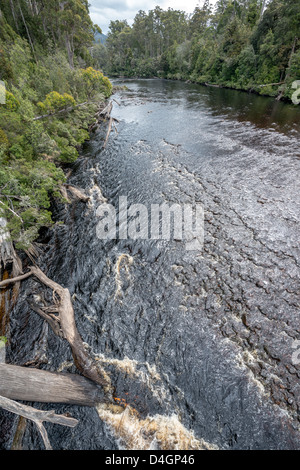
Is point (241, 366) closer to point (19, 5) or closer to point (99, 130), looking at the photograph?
point (99, 130)

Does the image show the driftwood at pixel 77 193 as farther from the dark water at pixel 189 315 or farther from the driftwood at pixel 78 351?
the driftwood at pixel 78 351

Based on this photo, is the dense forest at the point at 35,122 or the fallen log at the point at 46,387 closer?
the fallen log at the point at 46,387

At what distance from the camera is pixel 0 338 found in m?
6.18

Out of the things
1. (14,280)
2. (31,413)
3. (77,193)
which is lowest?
(31,413)

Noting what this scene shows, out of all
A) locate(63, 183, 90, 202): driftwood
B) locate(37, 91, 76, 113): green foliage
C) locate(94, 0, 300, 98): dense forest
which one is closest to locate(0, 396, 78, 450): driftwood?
locate(63, 183, 90, 202): driftwood

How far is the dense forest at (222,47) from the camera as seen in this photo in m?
32.0

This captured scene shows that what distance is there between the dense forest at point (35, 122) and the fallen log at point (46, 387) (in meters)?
4.83

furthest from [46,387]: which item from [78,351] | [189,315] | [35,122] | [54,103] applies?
[54,103]

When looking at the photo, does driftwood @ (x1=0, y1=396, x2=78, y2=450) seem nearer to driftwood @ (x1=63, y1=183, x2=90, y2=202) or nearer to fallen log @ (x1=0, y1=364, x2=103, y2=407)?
fallen log @ (x1=0, y1=364, x2=103, y2=407)

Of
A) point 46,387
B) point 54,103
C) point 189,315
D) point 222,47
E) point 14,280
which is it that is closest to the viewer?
point 46,387

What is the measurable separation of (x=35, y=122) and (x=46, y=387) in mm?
13855

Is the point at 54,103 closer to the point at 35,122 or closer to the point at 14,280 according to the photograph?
the point at 35,122

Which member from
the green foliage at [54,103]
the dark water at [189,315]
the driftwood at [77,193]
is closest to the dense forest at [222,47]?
the dark water at [189,315]

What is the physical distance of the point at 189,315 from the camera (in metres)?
6.89
